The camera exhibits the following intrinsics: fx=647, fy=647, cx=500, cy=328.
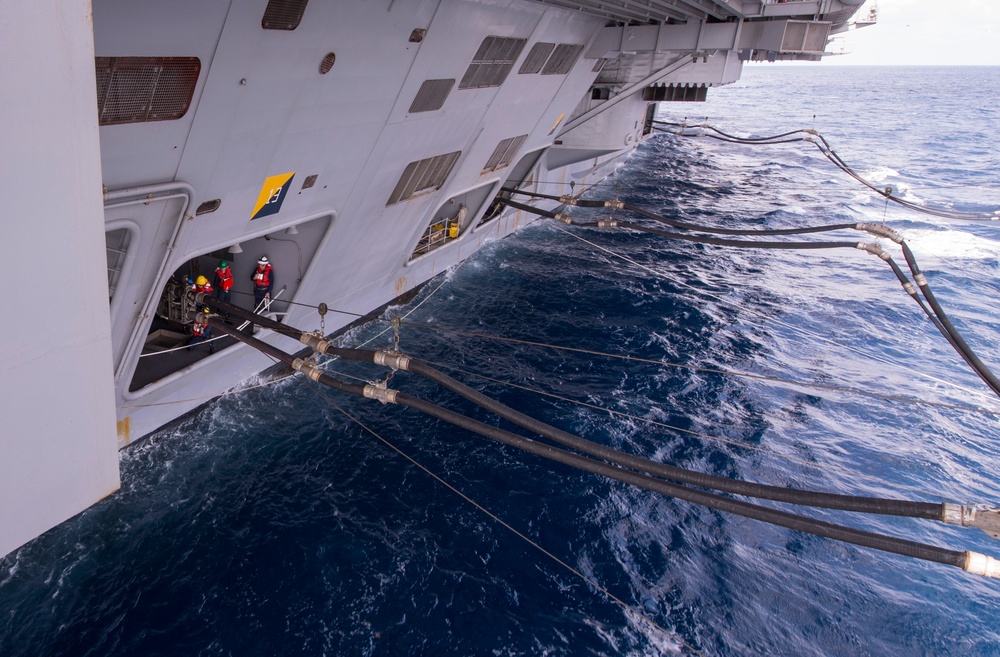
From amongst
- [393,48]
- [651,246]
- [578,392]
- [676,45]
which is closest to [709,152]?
[651,246]

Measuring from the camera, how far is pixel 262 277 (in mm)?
13578

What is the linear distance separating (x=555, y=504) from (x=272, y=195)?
7.88 meters

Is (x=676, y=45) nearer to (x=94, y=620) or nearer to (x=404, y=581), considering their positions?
(x=404, y=581)

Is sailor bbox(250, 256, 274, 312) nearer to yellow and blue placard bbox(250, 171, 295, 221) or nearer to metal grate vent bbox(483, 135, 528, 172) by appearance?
yellow and blue placard bbox(250, 171, 295, 221)

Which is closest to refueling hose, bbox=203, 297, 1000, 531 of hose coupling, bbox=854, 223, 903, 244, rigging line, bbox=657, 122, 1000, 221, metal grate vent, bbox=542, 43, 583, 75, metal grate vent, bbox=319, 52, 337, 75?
metal grate vent, bbox=319, 52, 337, 75

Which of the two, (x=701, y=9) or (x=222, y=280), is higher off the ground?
(x=701, y=9)

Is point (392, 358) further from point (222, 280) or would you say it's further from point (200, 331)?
point (222, 280)

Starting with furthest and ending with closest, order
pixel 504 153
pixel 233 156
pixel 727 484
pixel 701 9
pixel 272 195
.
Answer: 1. pixel 504 153
2. pixel 701 9
3. pixel 272 195
4. pixel 233 156
5. pixel 727 484

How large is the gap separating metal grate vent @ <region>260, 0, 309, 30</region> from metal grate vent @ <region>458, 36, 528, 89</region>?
531 cm

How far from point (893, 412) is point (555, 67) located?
12.9 m

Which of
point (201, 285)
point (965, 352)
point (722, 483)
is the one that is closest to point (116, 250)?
point (201, 285)

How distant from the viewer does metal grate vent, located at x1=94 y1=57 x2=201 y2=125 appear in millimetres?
7383

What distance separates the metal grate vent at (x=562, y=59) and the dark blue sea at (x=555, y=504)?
7214mm

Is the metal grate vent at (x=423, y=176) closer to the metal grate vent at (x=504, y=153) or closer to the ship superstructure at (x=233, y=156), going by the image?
the ship superstructure at (x=233, y=156)
